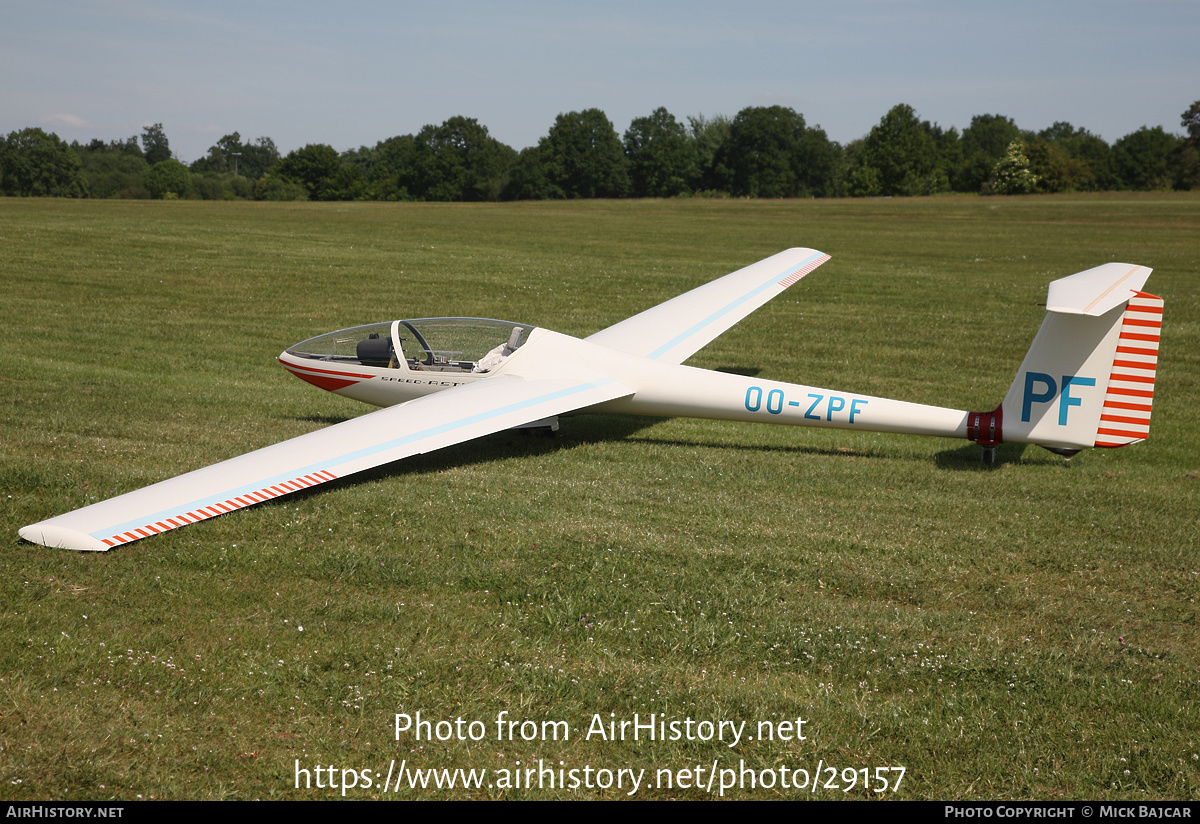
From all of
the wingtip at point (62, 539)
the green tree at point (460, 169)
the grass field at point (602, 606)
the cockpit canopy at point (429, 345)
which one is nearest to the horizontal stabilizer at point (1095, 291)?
the grass field at point (602, 606)

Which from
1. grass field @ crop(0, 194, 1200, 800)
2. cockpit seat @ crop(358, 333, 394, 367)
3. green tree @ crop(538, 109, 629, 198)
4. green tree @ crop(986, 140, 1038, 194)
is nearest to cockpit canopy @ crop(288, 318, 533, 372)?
cockpit seat @ crop(358, 333, 394, 367)

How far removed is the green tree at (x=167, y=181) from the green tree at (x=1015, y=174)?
361 feet

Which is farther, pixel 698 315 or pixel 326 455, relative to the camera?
pixel 698 315

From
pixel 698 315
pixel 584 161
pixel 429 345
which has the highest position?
pixel 584 161

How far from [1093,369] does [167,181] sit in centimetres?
13575

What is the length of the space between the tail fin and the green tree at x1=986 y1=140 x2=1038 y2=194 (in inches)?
4290

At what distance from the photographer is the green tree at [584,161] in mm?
128875

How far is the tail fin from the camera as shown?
9008mm

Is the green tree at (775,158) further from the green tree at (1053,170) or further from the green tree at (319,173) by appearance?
the green tree at (319,173)

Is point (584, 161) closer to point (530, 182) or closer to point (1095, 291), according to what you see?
point (530, 182)

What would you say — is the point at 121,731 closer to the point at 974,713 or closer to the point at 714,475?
the point at 974,713

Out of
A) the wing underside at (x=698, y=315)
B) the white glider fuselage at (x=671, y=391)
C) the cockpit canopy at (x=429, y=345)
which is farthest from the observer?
the wing underside at (x=698, y=315)

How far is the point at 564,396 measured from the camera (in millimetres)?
10641

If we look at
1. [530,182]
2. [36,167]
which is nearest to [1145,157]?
[530,182]
